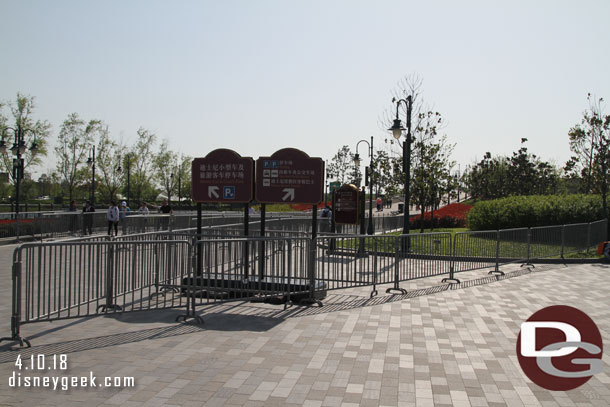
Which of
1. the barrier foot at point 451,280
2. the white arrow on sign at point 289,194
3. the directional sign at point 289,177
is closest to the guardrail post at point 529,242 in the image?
the barrier foot at point 451,280

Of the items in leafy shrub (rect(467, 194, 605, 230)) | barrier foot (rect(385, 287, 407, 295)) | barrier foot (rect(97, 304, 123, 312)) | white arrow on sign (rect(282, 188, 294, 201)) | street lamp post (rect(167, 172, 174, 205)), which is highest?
street lamp post (rect(167, 172, 174, 205))

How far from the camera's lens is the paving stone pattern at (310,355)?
185 inches

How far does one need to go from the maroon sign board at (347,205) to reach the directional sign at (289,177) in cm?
815

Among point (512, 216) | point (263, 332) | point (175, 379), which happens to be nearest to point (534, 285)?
point (263, 332)

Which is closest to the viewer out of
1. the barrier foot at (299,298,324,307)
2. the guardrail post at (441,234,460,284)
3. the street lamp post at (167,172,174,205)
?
the barrier foot at (299,298,324,307)

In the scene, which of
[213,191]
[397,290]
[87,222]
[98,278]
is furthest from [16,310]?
[87,222]

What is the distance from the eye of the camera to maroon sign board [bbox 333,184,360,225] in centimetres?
1803

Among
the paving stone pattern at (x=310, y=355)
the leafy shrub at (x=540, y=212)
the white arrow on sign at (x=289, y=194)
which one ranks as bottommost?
the paving stone pattern at (x=310, y=355)

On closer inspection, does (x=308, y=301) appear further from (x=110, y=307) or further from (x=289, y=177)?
(x=110, y=307)

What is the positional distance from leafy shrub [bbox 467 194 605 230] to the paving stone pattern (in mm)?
14271

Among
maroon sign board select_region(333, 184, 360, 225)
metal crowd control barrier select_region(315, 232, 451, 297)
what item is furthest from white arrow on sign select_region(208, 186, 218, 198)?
maroon sign board select_region(333, 184, 360, 225)

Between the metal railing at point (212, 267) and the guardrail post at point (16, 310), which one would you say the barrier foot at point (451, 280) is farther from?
the guardrail post at point (16, 310)

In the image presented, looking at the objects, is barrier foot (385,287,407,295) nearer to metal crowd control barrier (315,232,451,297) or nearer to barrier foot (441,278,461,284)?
metal crowd control barrier (315,232,451,297)

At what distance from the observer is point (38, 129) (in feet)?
136
